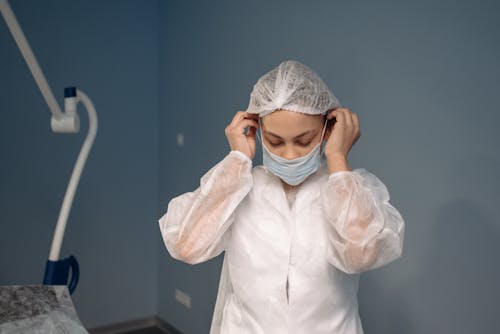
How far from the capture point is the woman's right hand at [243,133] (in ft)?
3.99

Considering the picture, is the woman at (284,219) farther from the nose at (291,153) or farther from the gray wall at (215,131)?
the gray wall at (215,131)

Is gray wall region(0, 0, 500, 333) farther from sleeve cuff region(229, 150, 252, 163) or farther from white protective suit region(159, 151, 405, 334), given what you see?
sleeve cuff region(229, 150, 252, 163)

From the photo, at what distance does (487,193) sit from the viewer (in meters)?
1.38

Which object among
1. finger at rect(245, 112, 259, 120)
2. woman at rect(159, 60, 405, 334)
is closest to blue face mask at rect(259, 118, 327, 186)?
woman at rect(159, 60, 405, 334)

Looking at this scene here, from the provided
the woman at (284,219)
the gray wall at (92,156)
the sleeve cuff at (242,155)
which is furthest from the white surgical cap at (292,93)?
the gray wall at (92,156)

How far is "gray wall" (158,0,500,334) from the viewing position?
138 centimetres

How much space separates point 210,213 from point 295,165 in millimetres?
241

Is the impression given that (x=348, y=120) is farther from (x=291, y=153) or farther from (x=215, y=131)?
(x=215, y=131)

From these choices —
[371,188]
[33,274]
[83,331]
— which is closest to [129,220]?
[33,274]

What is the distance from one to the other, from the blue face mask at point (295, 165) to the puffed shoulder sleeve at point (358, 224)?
0.10m

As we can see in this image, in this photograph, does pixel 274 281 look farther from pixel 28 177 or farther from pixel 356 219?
pixel 28 177

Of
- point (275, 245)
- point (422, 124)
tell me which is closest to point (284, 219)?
point (275, 245)

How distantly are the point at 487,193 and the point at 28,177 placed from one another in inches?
89.5

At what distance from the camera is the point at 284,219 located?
1.20 meters
